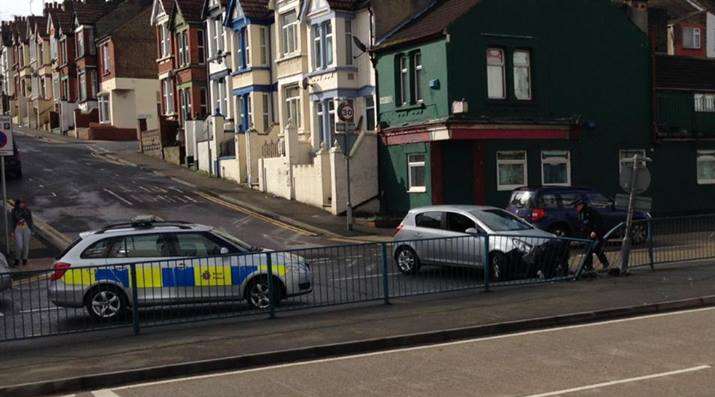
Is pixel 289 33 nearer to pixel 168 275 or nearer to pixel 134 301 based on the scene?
pixel 168 275

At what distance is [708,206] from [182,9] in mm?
30584

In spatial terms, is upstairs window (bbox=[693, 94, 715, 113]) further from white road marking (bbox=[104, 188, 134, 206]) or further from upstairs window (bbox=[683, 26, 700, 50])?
white road marking (bbox=[104, 188, 134, 206])

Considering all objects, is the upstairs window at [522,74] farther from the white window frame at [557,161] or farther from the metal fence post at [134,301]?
the metal fence post at [134,301]

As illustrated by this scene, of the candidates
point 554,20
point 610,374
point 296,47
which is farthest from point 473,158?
point 610,374

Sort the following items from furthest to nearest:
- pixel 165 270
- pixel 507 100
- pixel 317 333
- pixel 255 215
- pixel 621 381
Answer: pixel 255 215
pixel 507 100
pixel 165 270
pixel 317 333
pixel 621 381

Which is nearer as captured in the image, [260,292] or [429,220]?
[260,292]

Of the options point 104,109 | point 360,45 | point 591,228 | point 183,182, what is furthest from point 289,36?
point 104,109

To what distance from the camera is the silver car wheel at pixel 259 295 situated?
14.1m

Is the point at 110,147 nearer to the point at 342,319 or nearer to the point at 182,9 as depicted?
the point at 182,9

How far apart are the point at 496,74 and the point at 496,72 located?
Answer: 77mm

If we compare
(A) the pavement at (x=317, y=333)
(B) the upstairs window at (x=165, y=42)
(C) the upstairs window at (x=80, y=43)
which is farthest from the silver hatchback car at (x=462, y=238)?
(C) the upstairs window at (x=80, y=43)

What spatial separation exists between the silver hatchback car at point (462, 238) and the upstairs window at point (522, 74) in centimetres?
1300

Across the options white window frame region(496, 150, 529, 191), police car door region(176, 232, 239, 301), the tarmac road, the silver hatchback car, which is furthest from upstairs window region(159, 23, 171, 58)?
police car door region(176, 232, 239, 301)

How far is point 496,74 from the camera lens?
99.7ft
